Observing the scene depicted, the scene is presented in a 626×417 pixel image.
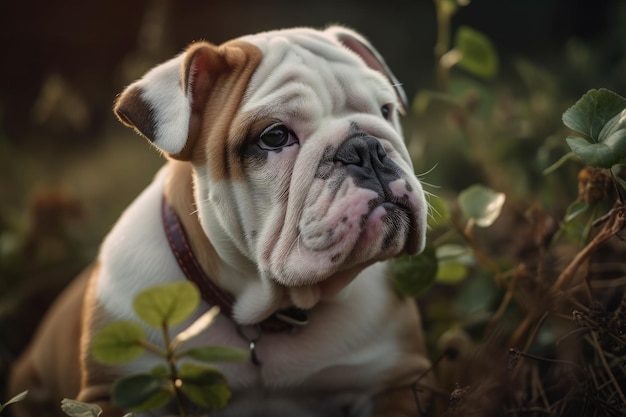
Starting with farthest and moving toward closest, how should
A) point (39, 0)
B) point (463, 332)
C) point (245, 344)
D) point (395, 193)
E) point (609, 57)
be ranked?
point (39, 0)
point (609, 57)
point (463, 332)
point (245, 344)
point (395, 193)

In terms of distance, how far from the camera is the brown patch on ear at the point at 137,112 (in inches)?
75.4

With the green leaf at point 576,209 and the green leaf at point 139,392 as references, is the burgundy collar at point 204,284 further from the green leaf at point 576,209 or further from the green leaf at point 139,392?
the green leaf at point 576,209

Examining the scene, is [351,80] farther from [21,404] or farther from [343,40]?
[21,404]

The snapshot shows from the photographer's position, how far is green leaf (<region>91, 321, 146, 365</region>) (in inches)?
60.3

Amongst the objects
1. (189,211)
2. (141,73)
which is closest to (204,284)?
(189,211)

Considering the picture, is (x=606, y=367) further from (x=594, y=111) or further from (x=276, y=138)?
(x=276, y=138)

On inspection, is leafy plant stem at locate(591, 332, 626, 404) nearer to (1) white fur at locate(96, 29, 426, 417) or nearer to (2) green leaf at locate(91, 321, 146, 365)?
(1) white fur at locate(96, 29, 426, 417)

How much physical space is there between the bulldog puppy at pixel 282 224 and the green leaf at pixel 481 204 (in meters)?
0.27

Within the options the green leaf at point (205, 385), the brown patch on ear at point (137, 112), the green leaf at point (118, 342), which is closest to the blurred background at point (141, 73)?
the brown patch on ear at point (137, 112)

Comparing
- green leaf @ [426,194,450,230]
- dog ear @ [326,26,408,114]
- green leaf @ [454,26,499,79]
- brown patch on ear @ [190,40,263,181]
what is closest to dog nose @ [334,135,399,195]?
brown patch on ear @ [190,40,263,181]

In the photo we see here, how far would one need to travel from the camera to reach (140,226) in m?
2.21

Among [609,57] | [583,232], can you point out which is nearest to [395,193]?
[583,232]

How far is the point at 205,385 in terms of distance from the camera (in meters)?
1.61

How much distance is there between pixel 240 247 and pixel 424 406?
2.08 ft
